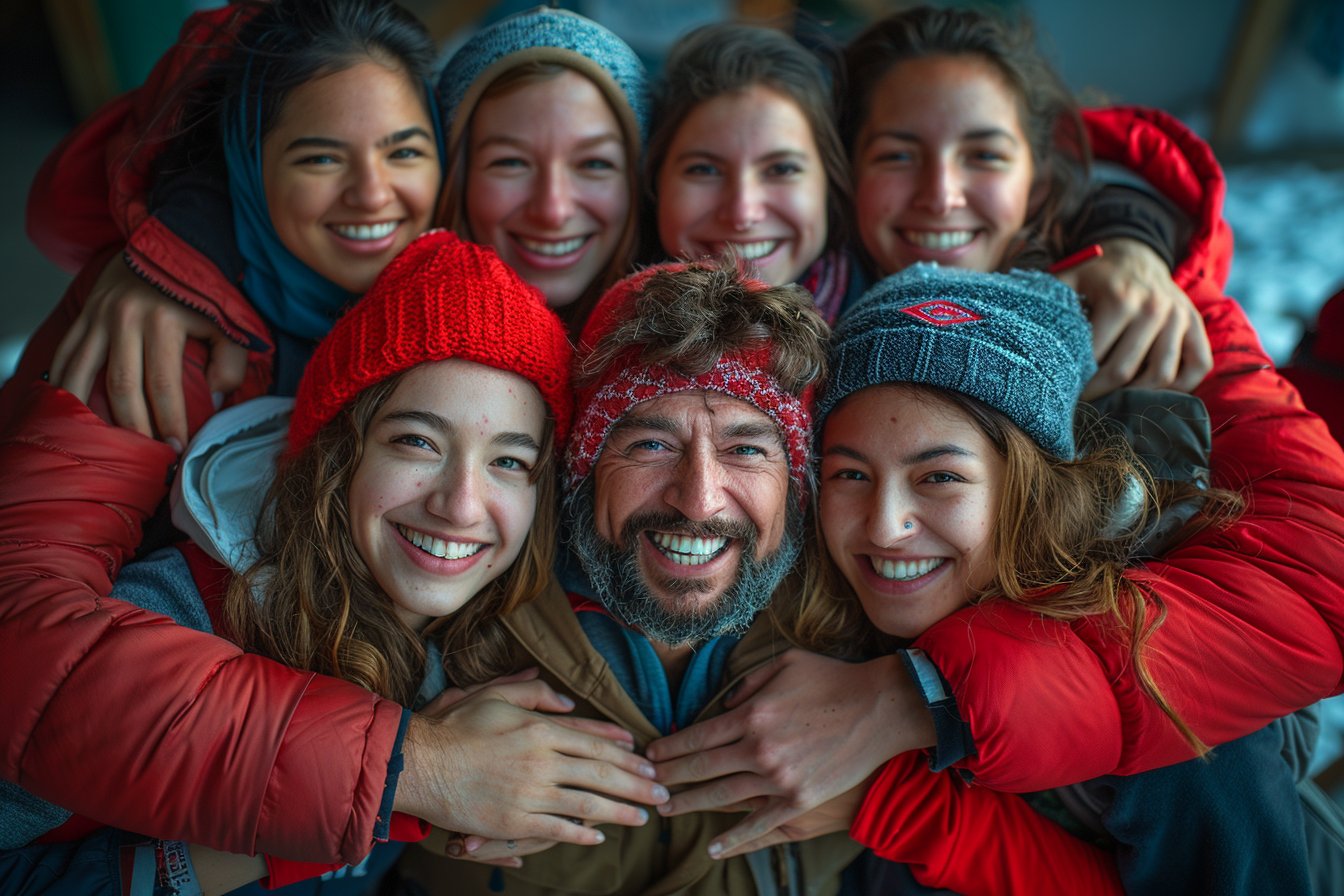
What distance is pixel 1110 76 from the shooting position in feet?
24.8

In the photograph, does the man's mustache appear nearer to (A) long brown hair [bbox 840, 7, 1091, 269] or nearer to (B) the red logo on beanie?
(B) the red logo on beanie

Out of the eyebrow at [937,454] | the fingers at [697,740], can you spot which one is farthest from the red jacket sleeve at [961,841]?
the eyebrow at [937,454]

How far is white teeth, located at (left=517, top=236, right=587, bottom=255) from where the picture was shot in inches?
112

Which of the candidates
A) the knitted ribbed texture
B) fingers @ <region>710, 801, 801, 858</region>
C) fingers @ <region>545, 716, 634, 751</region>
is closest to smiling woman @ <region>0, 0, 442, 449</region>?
the knitted ribbed texture

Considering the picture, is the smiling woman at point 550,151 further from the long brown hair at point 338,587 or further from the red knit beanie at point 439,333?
the long brown hair at point 338,587

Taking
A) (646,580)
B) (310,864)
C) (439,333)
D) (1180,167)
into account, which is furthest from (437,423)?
(1180,167)

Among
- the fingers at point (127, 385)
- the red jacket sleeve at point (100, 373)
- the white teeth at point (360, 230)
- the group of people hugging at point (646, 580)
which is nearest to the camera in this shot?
the group of people hugging at point (646, 580)

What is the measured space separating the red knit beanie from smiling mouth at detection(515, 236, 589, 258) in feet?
1.63

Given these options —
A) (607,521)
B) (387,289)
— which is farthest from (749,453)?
(387,289)

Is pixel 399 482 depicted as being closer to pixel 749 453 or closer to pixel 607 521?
pixel 607 521

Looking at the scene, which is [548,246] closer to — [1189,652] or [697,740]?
[697,740]

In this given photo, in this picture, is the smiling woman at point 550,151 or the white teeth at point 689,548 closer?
the white teeth at point 689,548

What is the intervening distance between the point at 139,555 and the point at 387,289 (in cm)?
91

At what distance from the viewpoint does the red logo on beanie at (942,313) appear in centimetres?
219
